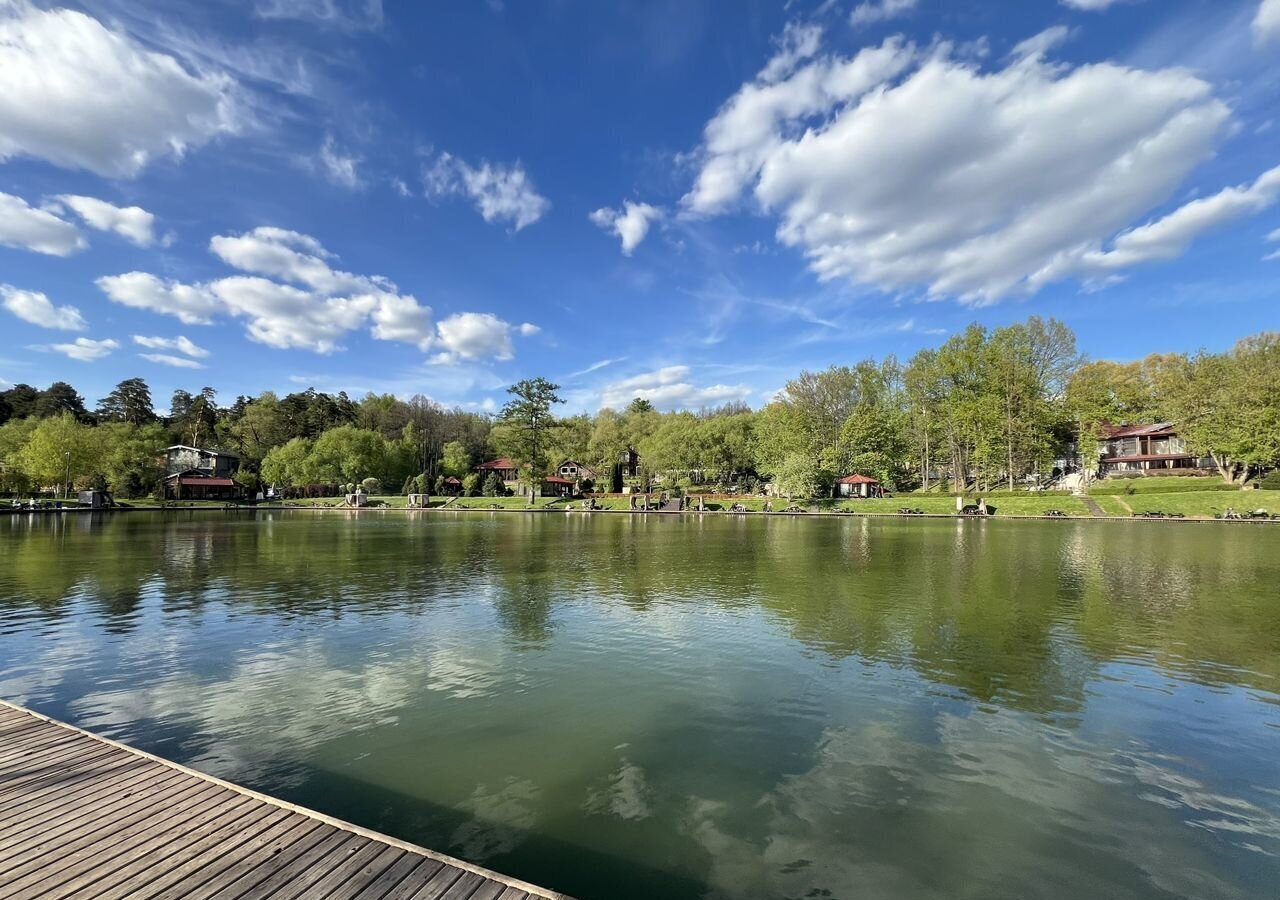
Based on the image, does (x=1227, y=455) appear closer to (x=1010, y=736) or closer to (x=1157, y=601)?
(x=1157, y=601)

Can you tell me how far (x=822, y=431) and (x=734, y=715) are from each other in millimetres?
73481

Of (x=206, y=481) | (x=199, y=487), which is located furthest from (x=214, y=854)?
(x=199, y=487)

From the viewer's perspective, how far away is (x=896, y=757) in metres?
8.33

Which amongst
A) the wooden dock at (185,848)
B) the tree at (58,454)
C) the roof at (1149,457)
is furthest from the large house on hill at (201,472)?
the roof at (1149,457)

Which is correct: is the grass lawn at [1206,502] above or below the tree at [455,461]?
below

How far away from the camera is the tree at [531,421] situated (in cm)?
8269

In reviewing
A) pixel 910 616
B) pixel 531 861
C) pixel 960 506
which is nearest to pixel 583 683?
pixel 531 861

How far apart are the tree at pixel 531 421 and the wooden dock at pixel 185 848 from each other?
7632cm

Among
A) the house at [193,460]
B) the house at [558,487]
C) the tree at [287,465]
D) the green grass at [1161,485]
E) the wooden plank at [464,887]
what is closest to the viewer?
the wooden plank at [464,887]

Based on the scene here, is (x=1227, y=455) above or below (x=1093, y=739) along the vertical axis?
above

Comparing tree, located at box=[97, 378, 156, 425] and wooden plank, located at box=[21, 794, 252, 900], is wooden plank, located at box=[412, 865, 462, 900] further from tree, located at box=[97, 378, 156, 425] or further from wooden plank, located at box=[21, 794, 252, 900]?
tree, located at box=[97, 378, 156, 425]

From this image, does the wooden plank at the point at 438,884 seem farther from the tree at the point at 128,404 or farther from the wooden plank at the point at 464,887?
the tree at the point at 128,404

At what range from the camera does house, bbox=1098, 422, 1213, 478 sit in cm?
7375

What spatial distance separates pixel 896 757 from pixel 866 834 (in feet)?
6.81
